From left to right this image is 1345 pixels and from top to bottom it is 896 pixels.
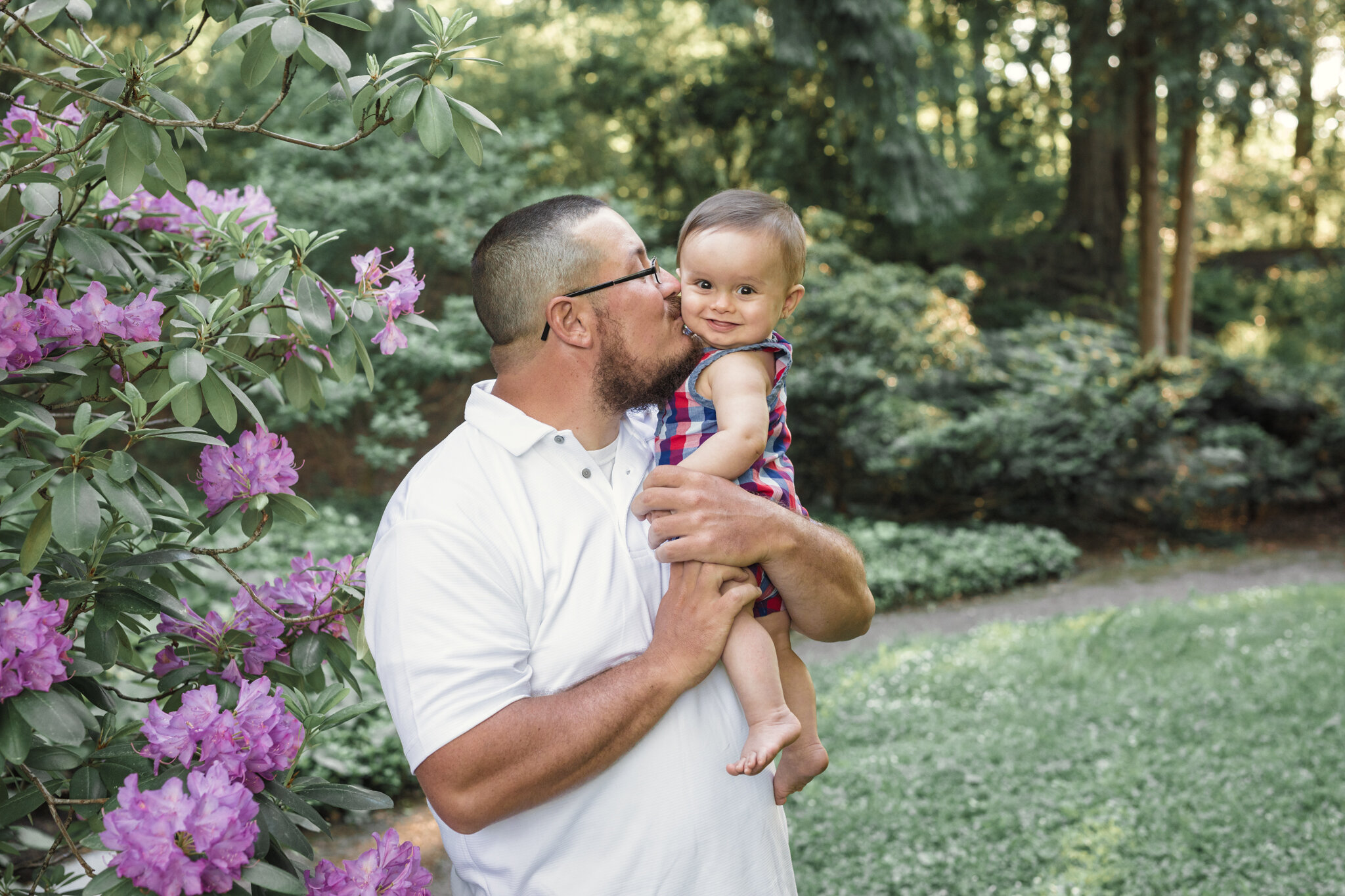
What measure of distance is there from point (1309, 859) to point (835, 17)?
795cm

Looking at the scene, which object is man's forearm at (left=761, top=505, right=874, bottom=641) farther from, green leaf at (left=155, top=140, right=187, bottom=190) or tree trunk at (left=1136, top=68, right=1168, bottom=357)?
tree trunk at (left=1136, top=68, right=1168, bottom=357)

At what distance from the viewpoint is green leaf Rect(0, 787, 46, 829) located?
5.18 ft

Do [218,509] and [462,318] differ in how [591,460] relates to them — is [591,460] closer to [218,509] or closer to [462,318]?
[218,509]

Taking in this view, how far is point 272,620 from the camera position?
1929mm

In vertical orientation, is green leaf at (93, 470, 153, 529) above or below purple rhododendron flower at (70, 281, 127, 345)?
below

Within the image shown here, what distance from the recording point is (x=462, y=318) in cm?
724

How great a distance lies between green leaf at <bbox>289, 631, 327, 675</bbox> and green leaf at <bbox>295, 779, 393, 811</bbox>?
222 mm

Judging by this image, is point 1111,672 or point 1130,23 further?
point 1130,23

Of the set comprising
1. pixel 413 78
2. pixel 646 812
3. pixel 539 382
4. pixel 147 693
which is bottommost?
pixel 147 693

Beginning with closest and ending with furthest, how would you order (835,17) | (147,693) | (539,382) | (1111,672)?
(539,382)
(147,693)
(1111,672)
(835,17)

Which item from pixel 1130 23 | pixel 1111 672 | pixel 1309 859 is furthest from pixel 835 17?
pixel 1309 859

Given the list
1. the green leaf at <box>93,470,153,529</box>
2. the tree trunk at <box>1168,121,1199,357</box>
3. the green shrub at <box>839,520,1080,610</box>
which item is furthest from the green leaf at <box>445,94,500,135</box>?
the tree trunk at <box>1168,121,1199,357</box>

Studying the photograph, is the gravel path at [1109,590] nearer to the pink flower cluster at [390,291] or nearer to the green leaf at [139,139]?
the pink flower cluster at [390,291]

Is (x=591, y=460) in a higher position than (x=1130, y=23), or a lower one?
lower
